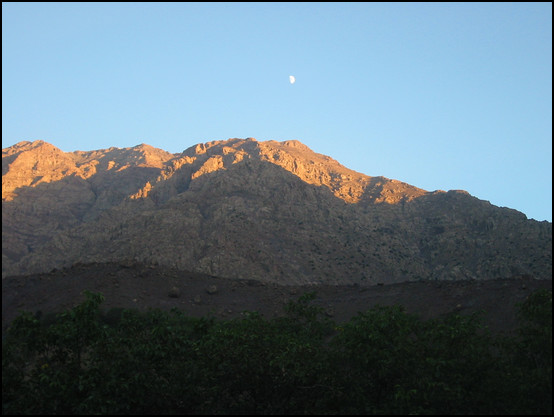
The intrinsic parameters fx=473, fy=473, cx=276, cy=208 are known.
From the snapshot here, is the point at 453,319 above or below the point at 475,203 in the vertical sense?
below

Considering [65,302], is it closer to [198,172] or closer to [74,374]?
[74,374]

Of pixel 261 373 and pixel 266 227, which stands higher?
pixel 266 227

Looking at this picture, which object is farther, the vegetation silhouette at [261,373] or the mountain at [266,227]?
the mountain at [266,227]

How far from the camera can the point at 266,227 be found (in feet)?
275

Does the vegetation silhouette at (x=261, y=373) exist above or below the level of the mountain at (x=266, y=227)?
below

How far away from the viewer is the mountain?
72.8 meters

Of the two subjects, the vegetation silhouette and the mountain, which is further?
the mountain

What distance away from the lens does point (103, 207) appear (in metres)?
109

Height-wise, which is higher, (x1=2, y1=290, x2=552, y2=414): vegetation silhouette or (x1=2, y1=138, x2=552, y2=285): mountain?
(x1=2, y1=138, x2=552, y2=285): mountain

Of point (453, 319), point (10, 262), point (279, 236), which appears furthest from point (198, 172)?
point (453, 319)

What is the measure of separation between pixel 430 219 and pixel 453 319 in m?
81.1

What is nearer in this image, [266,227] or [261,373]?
[261,373]

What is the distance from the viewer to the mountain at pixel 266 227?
7281cm

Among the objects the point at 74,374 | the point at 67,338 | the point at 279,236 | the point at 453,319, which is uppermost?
the point at 279,236
